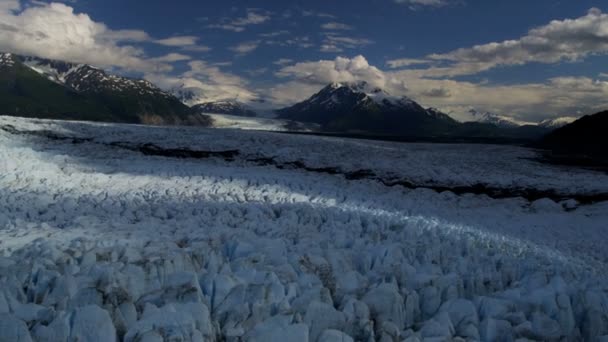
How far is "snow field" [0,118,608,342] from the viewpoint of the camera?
5.32 meters

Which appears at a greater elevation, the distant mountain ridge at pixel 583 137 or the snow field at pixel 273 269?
the distant mountain ridge at pixel 583 137


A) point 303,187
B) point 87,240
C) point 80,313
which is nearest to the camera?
point 80,313

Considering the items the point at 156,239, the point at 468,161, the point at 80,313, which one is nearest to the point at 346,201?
the point at 156,239

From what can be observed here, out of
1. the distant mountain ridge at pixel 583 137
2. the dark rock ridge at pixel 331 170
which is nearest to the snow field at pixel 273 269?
the dark rock ridge at pixel 331 170

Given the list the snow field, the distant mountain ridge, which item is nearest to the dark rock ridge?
the snow field

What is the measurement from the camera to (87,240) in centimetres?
938

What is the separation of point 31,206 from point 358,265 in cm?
1098

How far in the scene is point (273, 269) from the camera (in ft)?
24.2

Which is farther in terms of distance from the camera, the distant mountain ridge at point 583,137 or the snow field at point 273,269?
the distant mountain ridge at point 583,137

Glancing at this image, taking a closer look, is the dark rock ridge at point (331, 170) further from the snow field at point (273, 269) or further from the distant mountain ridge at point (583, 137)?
the distant mountain ridge at point (583, 137)

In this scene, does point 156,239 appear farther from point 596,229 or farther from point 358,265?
point 596,229

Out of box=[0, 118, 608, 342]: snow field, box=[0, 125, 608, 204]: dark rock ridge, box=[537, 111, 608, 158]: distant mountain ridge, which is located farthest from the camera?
box=[537, 111, 608, 158]: distant mountain ridge

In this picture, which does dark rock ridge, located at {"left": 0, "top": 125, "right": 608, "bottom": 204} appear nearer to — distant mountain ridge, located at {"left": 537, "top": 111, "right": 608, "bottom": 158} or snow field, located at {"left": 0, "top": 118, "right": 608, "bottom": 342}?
snow field, located at {"left": 0, "top": 118, "right": 608, "bottom": 342}

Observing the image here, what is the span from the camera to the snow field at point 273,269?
5324 mm
